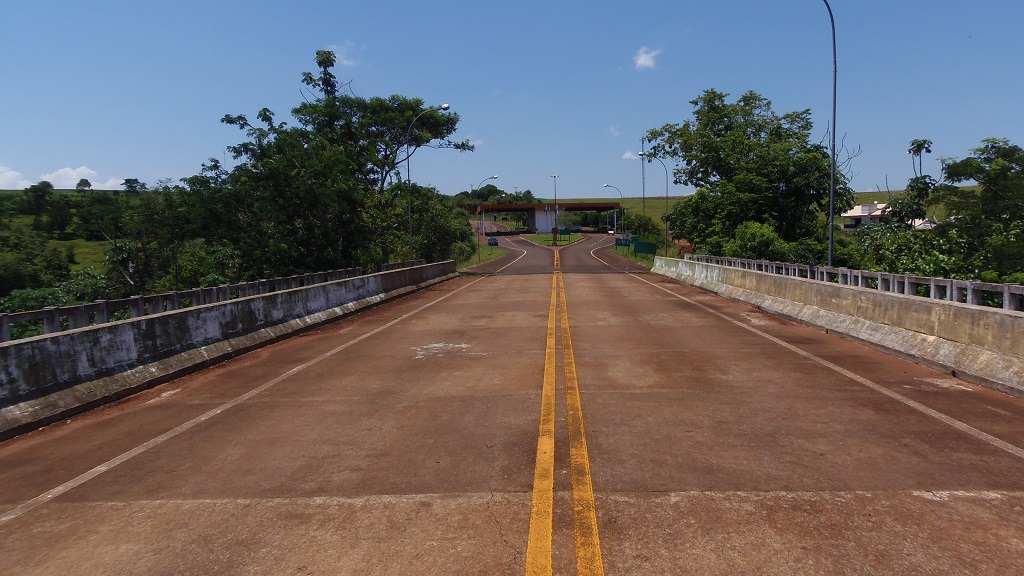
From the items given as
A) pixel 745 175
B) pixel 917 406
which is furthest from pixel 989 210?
pixel 917 406

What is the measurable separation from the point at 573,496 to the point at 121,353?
22.0 feet

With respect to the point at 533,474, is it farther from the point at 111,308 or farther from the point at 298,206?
the point at 298,206

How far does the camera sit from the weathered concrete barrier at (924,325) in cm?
779

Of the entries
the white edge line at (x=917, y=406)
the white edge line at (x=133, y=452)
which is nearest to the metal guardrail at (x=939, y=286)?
the white edge line at (x=917, y=406)

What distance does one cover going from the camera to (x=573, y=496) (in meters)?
4.57

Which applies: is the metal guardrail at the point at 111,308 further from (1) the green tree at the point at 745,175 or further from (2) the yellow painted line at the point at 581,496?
(1) the green tree at the point at 745,175

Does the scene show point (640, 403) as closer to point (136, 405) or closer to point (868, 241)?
point (136, 405)

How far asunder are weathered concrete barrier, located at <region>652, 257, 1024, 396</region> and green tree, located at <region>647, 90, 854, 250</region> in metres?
24.0

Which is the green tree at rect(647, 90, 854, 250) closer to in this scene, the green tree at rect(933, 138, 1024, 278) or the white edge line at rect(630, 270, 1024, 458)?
the green tree at rect(933, 138, 1024, 278)

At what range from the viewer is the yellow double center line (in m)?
3.67

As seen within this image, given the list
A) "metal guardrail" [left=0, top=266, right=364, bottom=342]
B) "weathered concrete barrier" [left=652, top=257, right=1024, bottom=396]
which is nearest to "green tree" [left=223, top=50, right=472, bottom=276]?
"metal guardrail" [left=0, top=266, right=364, bottom=342]

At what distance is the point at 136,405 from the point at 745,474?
6.81 meters

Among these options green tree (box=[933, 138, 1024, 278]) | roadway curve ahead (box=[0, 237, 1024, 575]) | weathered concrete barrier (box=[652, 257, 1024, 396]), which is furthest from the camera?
green tree (box=[933, 138, 1024, 278])

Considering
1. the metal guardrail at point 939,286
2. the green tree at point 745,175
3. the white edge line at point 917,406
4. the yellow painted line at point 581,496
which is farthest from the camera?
the green tree at point 745,175
